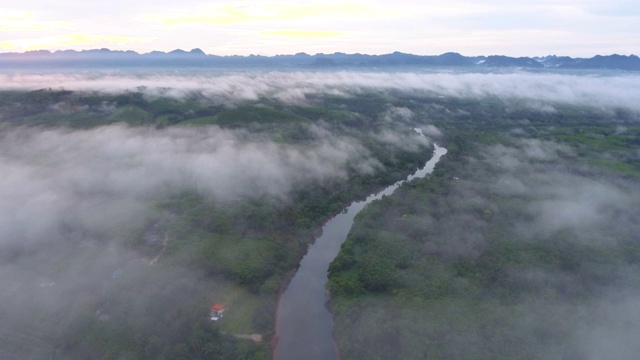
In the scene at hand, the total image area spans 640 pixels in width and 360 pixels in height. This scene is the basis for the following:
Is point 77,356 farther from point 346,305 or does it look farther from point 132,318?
point 346,305

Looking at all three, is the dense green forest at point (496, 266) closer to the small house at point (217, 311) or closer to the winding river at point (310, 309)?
the winding river at point (310, 309)

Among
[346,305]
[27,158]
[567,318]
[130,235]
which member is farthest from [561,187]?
[27,158]

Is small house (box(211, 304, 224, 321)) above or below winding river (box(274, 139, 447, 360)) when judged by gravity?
above

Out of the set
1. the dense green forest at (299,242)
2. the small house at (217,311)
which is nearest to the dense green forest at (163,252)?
the dense green forest at (299,242)

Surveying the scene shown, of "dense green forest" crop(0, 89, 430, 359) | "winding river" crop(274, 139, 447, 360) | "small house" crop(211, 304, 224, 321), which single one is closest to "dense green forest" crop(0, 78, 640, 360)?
"dense green forest" crop(0, 89, 430, 359)

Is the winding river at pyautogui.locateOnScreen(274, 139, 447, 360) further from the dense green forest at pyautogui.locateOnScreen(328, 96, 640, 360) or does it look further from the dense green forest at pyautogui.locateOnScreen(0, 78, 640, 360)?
the dense green forest at pyautogui.locateOnScreen(328, 96, 640, 360)

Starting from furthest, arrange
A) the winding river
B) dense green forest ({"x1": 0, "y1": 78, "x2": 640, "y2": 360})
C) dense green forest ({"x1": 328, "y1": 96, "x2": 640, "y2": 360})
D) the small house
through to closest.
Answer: the small house → the winding river → dense green forest ({"x1": 0, "y1": 78, "x2": 640, "y2": 360}) → dense green forest ({"x1": 328, "y1": 96, "x2": 640, "y2": 360})
